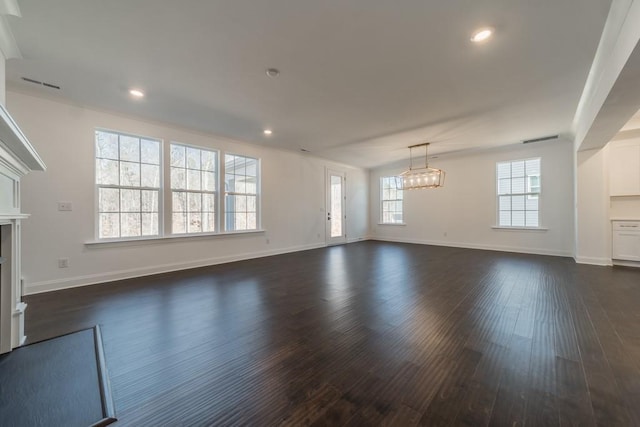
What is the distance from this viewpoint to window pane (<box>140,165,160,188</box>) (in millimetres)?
4328

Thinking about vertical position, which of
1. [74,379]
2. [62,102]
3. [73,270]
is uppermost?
[62,102]

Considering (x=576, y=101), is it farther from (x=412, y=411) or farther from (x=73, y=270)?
(x=73, y=270)

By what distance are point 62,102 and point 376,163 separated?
7233 mm

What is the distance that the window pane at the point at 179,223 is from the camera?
4660mm

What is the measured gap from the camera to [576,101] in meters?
3.65

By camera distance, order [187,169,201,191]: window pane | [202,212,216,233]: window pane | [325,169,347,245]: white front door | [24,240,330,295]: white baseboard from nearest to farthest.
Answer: [24,240,330,295]: white baseboard, [187,169,201,191]: window pane, [202,212,216,233]: window pane, [325,169,347,245]: white front door

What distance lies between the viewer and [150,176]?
173 inches

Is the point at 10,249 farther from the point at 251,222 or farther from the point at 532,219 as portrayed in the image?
the point at 532,219

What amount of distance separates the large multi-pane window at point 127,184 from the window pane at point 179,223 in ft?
0.88

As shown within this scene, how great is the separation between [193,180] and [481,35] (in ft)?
16.0

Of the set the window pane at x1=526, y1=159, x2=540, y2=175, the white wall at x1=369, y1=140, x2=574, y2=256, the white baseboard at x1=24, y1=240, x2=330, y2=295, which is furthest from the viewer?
the window pane at x1=526, y1=159, x2=540, y2=175

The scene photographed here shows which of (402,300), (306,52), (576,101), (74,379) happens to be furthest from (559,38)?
(74,379)

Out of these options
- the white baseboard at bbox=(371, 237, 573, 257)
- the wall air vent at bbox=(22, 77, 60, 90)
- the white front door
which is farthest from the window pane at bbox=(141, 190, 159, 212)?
the white baseboard at bbox=(371, 237, 573, 257)

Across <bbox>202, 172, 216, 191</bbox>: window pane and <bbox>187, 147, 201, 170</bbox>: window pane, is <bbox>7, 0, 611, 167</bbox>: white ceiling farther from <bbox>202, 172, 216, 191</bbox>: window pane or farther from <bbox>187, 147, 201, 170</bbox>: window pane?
<bbox>202, 172, 216, 191</bbox>: window pane
